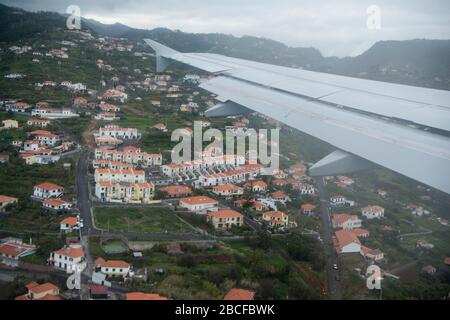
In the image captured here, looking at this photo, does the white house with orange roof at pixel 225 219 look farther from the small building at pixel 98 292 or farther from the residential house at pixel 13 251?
the small building at pixel 98 292

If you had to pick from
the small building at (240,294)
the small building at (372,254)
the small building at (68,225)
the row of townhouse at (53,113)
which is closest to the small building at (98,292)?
the small building at (240,294)

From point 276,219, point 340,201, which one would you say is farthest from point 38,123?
point 340,201

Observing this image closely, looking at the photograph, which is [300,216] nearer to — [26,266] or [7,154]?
[26,266]

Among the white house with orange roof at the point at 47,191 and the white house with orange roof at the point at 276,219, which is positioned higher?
the white house with orange roof at the point at 47,191

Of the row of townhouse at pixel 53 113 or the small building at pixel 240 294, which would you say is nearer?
the small building at pixel 240 294

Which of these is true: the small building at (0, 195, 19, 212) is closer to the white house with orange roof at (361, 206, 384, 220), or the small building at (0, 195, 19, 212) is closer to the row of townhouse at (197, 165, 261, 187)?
the row of townhouse at (197, 165, 261, 187)
